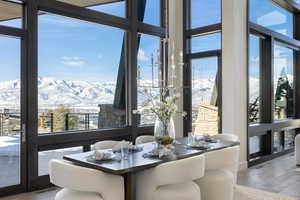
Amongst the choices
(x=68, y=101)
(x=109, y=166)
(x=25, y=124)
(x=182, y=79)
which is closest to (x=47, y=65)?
(x=68, y=101)

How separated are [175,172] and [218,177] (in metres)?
0.97

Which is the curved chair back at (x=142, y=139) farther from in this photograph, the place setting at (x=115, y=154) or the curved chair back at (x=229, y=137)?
the curved chair back at (x=229, y=137)

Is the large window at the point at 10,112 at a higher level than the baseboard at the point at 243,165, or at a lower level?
higher

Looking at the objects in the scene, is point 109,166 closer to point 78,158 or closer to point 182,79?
point 78,158

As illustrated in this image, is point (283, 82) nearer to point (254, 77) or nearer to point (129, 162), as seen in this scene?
point (254, 77)

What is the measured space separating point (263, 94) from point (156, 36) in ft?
9.74

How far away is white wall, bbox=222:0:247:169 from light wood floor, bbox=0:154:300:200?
436 mm

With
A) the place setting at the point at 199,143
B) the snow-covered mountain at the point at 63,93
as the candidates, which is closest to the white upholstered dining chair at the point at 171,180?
the place setting at the point at 199,143

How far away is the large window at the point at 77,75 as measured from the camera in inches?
191

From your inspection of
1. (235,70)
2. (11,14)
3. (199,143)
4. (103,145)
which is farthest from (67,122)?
(235,70)

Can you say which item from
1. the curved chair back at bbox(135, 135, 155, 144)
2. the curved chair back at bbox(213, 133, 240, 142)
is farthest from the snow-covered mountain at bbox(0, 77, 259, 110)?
the curved chair back at bbox(213, 133, 240, 142)

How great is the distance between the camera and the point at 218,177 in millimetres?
3525

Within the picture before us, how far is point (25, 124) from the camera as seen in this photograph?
14.7ft

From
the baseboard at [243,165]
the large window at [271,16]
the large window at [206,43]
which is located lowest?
the baseboard at [243,165]
